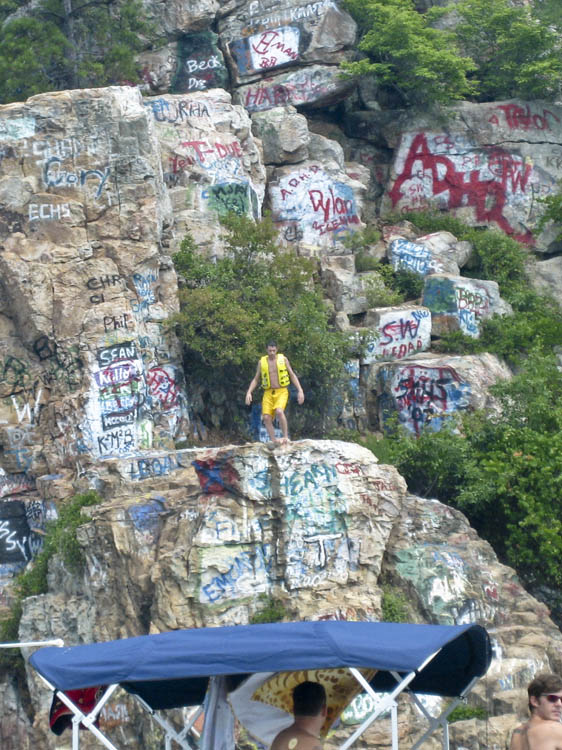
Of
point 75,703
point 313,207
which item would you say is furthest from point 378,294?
point 75,703

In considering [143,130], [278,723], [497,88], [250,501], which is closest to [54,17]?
[143,130]

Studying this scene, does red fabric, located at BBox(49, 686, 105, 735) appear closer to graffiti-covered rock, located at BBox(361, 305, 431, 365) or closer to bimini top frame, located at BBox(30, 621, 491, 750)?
bimini top frame, located at BBox(30, 621, 491, 750)

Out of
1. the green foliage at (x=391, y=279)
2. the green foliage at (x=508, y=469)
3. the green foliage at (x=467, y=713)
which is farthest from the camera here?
the green foliage at (x=391, y=279)

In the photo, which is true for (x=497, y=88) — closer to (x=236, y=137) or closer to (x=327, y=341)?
(x=236, y=137)

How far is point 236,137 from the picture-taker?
2286 cm

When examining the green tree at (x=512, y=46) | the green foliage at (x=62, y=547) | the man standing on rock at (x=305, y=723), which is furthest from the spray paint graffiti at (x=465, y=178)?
the man standing on rock at (x=305, y=723)

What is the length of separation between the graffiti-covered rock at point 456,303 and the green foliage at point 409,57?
543 centimetres

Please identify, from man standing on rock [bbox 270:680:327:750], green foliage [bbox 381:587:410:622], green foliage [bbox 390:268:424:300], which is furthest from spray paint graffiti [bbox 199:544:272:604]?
green foliage [bbox 390:268:424:300]

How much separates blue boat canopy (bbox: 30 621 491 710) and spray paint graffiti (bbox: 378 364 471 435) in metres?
11.1

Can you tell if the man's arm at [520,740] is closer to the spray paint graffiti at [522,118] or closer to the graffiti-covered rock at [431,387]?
the graffiti-covered rock at [431,387]

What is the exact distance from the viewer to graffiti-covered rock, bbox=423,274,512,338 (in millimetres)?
21469

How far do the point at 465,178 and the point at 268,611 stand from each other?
554 inches

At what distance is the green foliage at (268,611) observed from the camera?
1396cm

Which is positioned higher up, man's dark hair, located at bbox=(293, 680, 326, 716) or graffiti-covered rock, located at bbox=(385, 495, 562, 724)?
man's dark hair, located at bbox=(293, 680, 326, 716)
